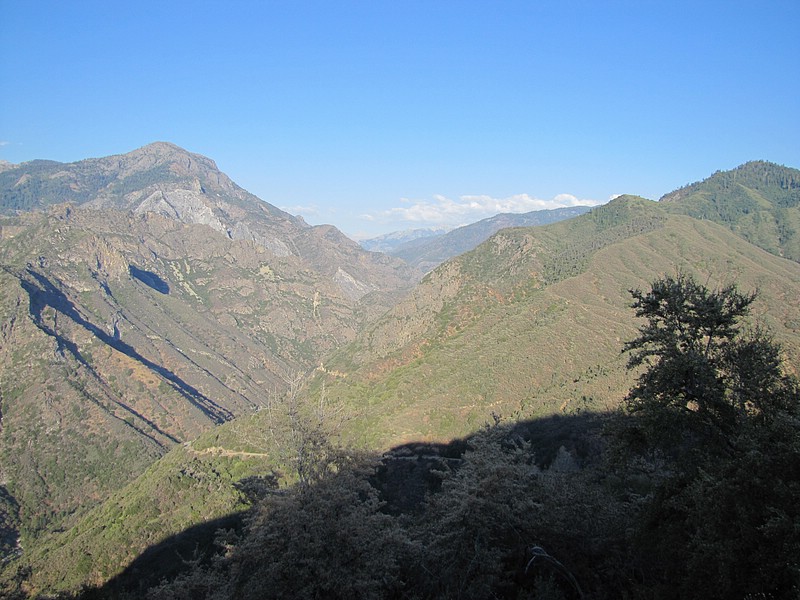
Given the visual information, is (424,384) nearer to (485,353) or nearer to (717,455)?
(485,353)

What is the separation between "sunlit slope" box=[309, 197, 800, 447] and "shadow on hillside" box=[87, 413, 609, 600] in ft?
13.2

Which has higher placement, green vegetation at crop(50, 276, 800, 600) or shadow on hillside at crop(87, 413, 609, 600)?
green vegetation at crop(50, 276, 800, 600)

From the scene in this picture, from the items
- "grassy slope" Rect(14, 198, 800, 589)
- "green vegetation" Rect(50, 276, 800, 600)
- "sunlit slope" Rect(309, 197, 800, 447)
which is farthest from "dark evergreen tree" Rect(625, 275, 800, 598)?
"sunlit slope" Rect(309, 197, 800, 447)

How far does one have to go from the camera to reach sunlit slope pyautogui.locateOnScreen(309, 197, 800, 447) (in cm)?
7094

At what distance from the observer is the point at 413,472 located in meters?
62.4

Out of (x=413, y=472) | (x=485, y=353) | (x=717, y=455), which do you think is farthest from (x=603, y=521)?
(x=485, y=353)

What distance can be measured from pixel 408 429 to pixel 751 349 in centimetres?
5892

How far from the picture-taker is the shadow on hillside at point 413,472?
49.9 meters

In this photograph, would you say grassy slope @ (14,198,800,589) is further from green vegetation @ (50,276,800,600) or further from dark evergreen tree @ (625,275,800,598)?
dark evergreen tree @ (625,275,800,598)

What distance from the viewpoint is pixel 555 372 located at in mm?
72062

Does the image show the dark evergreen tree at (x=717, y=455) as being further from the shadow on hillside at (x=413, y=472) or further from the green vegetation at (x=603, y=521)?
the shadow on hillside at (x=413, y=472)

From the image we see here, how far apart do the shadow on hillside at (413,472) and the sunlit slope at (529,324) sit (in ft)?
13.2

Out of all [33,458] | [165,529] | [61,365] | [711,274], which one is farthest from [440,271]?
[61,365]

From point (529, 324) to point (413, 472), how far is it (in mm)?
35359
